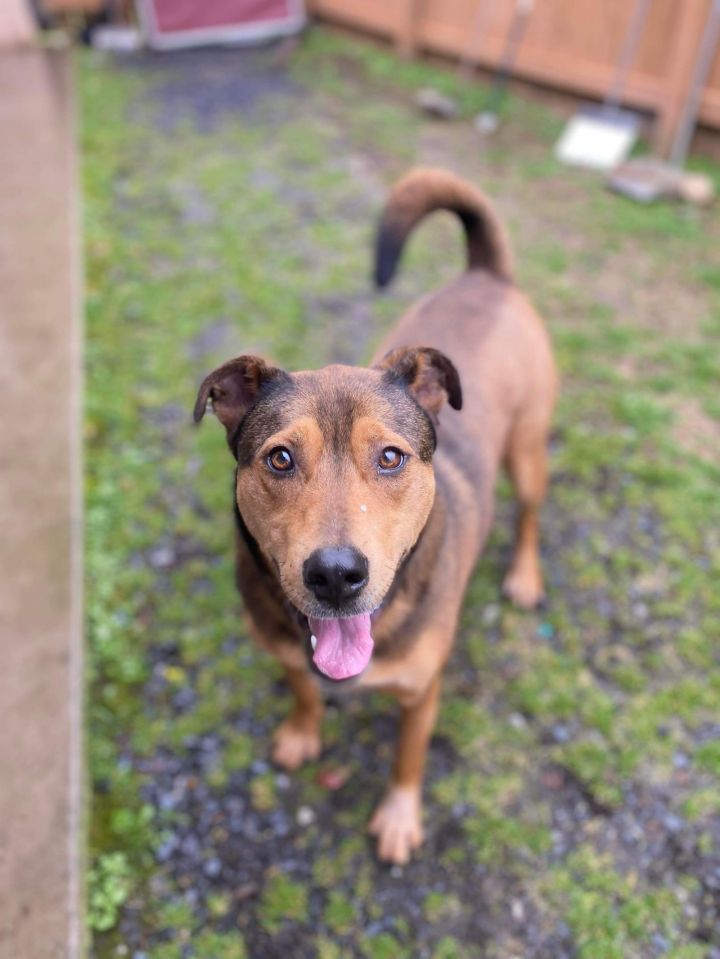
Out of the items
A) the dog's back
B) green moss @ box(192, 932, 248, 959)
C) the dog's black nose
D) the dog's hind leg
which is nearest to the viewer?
the dog's black nose

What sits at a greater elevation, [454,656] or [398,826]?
[454,656]

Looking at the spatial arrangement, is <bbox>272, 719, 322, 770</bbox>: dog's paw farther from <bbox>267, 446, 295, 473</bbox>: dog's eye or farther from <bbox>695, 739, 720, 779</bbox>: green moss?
<bbox>695, 739, 720, 779</bbox>: green moss

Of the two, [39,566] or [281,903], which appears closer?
[281,903]

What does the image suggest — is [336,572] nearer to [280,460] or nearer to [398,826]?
[280,460]

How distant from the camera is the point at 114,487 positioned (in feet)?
16.5

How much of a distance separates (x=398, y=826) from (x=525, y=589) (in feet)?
5.22

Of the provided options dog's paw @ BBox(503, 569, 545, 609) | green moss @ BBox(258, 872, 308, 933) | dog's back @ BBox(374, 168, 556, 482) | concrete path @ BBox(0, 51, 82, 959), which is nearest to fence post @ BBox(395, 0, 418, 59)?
A: concrete path @ BBox(0, 51, 82, 959)

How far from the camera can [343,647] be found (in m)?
2.53

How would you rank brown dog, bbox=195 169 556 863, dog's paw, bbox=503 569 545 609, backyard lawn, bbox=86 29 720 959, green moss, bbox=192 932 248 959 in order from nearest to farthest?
brown dog, bbox=195 169 556 863
green moss, bbox=192 932 248 959
backyard lawn, bbox=86 29 720 959
dog's paw, bbox=503 569 545 609

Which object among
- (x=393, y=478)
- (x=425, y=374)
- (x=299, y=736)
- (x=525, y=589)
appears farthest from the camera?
(x=525, y=589)

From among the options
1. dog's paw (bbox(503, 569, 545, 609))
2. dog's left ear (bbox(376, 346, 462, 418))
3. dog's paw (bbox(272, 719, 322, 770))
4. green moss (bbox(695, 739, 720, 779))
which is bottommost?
dog's paw (bbox(272, 719, 322, 770))

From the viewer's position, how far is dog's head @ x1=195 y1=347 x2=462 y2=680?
2250 millimetres

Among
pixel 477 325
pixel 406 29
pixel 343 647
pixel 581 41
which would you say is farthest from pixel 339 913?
pixel 406 29

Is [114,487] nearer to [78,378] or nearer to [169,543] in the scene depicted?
[169,543]
